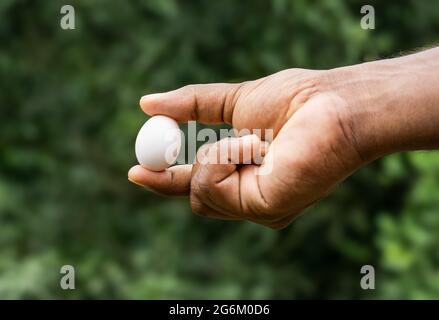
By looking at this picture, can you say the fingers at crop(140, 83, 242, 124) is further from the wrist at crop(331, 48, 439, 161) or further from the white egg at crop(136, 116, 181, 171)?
the wrist at crop(331, 48, 439, 161)

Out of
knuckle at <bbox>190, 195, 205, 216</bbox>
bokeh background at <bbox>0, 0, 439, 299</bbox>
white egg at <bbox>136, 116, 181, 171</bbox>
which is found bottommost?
knuckle at <bbox>190, 195, 205, 216</bbox>

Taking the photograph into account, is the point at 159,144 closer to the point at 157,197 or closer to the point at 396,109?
the point at 396,109

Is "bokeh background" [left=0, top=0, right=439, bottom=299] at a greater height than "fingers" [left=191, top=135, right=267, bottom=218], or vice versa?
"bokeh background" [left=0, top=0, right=439, bottom=299]

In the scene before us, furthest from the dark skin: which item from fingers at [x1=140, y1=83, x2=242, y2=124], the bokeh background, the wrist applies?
the bokeh background

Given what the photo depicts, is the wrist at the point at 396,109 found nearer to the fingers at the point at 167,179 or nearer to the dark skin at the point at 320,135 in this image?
the dark skin at the point at 320,135

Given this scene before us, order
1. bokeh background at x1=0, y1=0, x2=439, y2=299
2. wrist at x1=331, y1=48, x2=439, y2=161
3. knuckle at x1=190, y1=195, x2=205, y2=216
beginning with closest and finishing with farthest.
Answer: wrist at x1=331, y1=48, x2=439, y2=161, knuckle at x1=190, y1=195, x2=205, y2=216, bokeh background at x1=0, y1=0, x2=439, y2=299

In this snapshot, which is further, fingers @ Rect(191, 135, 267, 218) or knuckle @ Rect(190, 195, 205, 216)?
knuckle @ Rect(190, 195, 205, 216)

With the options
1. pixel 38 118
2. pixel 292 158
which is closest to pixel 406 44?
pixel 38 118
